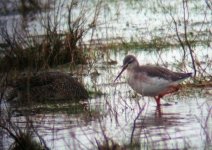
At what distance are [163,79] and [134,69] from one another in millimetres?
513

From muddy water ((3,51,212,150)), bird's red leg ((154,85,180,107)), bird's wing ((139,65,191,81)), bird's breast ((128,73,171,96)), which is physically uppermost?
bird's wing ((139,65,191,81))

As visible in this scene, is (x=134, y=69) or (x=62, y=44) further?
(x=62, y=44)

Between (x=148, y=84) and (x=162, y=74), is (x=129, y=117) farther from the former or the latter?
(x=162, y=74)

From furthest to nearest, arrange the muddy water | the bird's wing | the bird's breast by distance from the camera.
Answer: the bird's wing → the bird's breast → the muddy water

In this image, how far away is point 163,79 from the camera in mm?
11516

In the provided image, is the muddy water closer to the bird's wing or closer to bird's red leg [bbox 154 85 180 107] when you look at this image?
bird's red leg [bbox 154 85 180 107]

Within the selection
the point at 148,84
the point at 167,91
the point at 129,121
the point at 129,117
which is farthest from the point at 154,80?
the point at 129,121

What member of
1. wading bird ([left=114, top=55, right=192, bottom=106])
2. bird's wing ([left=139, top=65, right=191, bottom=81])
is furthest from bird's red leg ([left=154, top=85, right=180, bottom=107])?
bird's wing ([left=139, top=65, right=191, bottom=81])

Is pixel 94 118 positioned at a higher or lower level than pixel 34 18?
lower

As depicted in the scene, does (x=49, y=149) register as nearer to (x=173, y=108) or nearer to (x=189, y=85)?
(x=173, y=108)

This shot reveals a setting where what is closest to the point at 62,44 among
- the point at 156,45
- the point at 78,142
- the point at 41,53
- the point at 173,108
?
the point at 41,53

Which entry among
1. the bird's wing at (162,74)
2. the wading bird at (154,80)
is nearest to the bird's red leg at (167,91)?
the wading bird at (154,80)

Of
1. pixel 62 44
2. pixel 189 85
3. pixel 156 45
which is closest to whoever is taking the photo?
pixel 189 85

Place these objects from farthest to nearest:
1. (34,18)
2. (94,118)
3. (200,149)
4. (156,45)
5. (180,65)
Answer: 1. (34,18)
2. (156,45)
3. (180,65)
4. (94,118)
5. (200,149)
